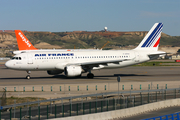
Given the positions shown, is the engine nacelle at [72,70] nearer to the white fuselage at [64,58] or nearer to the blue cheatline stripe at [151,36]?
the white fuselage at [64,58]

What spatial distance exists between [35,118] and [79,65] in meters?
32.8

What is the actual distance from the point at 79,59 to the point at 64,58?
298cm

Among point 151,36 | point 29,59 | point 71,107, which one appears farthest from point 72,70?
point 71,107

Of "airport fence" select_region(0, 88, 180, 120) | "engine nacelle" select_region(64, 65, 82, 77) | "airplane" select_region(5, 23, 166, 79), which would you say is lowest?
"airport fence" select_region(0, 88, 180, 120)

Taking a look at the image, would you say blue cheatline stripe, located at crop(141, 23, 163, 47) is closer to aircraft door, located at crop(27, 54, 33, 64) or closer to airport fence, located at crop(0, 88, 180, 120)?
aircraft door, located at crop(27, 54, 33, 64)

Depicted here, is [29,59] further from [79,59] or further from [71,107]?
[71,107]

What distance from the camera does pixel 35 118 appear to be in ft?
70.0

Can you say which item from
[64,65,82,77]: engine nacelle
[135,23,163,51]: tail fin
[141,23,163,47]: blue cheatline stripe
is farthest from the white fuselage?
[141,23,163,47]: blue cheatline stripe

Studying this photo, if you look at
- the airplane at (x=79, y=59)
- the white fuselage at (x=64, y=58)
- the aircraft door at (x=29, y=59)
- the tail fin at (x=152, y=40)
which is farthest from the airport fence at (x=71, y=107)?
the tail fin at (x=152, y=40)

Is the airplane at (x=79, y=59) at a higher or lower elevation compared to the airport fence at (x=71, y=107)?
higher

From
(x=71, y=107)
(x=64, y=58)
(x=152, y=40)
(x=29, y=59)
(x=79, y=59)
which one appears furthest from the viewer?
(x=152, y=40)

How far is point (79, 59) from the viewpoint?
5528cm

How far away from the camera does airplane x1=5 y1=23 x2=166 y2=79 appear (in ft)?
169

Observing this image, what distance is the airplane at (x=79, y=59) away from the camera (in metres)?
51.6
